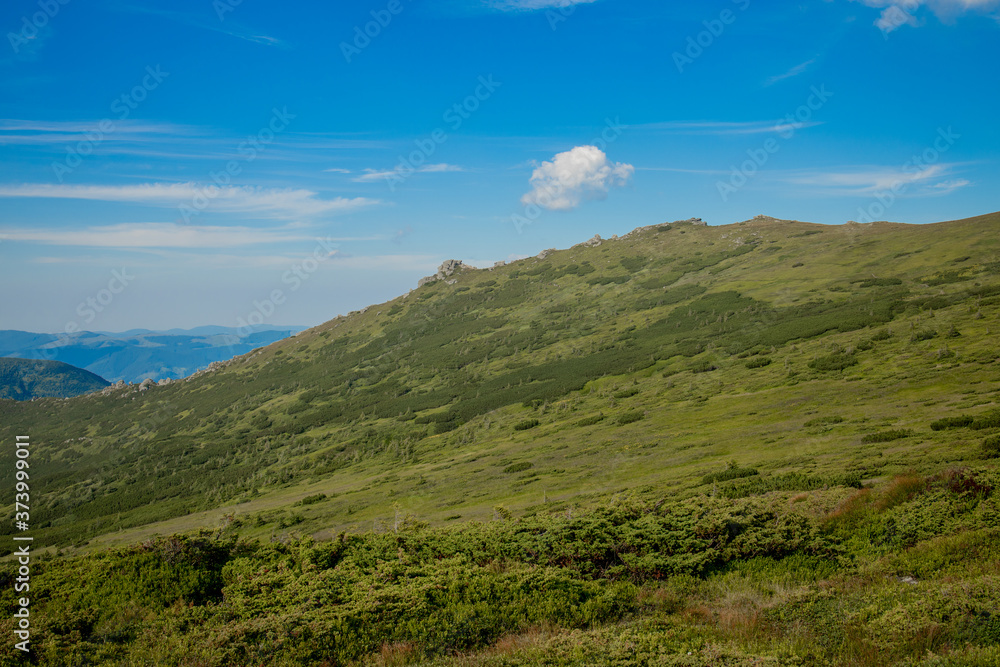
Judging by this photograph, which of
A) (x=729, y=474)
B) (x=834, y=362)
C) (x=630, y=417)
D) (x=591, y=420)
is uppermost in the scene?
(x=834, y=362)

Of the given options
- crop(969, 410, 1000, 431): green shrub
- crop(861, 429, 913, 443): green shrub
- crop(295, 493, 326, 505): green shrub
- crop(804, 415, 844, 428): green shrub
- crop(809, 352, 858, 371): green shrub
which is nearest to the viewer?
crop(969, 410, 1000, 431): green shrub

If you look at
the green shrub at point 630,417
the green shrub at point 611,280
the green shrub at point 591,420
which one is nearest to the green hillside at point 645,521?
the green shrub at point 630,417

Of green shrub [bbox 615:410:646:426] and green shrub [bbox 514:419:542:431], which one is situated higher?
green shrub [bbox 615:410:646:426]

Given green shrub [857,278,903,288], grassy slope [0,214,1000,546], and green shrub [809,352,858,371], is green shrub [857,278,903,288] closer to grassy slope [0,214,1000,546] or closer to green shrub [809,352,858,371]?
grassy slope [0,214,1000,546]

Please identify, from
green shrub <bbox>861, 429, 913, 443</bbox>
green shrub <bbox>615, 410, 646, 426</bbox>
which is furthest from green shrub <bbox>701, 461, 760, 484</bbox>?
green shrub <bbox>615, 410, 646, 426</bbox>

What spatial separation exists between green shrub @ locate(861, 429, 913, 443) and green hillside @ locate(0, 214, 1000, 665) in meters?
0.17

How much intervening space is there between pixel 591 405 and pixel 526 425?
10120 millimetres

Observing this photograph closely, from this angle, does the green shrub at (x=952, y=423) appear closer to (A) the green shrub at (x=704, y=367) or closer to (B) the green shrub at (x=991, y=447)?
(B) the green shrub at (x=991, y=447)

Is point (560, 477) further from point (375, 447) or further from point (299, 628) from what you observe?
point (375, 447)

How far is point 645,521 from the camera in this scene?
1697 cm

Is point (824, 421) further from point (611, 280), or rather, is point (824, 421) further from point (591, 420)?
point (611, 280)

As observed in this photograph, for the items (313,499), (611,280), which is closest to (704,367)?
(313,499)

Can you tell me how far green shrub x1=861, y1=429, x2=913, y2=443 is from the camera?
89.8ft

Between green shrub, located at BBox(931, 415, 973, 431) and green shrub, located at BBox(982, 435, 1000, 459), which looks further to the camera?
green shrub, located at BBox(931, 415, 973, 431)
